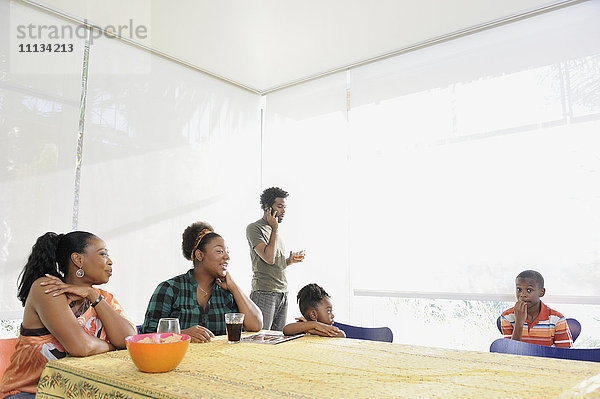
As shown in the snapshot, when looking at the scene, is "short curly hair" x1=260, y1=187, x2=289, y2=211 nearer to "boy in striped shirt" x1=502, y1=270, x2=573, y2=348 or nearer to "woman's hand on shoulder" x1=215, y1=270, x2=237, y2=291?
"woman's hand on shoulder" x1=215, y1=270, x2=237, y2=291

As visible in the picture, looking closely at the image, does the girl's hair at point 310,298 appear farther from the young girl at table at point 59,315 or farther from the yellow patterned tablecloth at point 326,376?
the young girl at table at point 59,315

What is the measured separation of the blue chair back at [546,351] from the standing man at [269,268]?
1752 mm

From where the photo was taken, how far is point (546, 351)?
1782 millimetres

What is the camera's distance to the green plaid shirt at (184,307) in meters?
1.89

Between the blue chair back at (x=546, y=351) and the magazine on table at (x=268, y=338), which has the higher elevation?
the magazine on table at (x=268, y=338)

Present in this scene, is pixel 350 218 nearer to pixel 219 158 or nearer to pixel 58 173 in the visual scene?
pixel 219 158

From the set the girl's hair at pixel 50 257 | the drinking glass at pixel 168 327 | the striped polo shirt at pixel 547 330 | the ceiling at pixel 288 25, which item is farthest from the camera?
the ceiling at pixel 288 25

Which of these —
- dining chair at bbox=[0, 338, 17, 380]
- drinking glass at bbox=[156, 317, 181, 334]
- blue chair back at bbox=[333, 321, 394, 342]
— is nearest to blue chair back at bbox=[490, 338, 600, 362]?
blue chair back at bbox=[333, 321, 394, 342]

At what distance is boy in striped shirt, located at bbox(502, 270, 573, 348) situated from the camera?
2.49 meters

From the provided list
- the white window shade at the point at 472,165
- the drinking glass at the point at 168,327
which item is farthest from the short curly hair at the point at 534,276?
the drinking glass at the point at 168,327

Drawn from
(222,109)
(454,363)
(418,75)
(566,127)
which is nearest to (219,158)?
(222,109)

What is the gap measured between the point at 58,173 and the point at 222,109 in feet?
5.62

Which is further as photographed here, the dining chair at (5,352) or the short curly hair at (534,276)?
the short curly hair at (534,276)

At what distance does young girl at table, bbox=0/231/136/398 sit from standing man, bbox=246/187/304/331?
5.29ft
